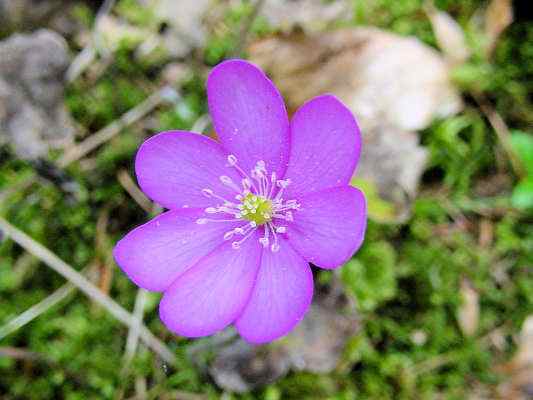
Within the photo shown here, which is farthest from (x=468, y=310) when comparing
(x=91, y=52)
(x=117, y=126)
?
(x=91, y=52)

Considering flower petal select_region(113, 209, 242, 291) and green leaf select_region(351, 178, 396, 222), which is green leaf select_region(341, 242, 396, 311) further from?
flower petal select_region(113, 209, 242, 291)

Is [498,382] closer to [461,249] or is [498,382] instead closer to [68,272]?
[461,249]

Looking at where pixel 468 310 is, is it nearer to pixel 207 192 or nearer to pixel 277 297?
pixel 277 297

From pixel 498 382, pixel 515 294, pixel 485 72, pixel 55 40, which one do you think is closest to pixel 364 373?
pixel 498 382

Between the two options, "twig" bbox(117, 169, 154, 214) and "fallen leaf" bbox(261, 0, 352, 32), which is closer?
"twig" bbox(117, 169, 154, 214)

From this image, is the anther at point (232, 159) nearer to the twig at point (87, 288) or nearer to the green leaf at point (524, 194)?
the twig at point (87, 288)

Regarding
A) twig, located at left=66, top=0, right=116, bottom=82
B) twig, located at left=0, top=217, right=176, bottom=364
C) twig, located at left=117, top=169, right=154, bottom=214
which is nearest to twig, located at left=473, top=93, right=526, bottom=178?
twig, located at left=117, top=169, right=154, bottom=214

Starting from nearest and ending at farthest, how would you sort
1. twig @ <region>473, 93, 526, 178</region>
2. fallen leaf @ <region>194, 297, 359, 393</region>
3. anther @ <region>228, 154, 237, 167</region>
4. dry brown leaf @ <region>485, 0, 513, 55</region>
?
anther @ <region>228, 154, 237, 167</region>
fallen leaf @ <region>194, 297, 359, 393</region>
twig @ <region>473, 93, 526, 178</region>
dry brown leaf @ <region>485, 0, 513, 55</region>
